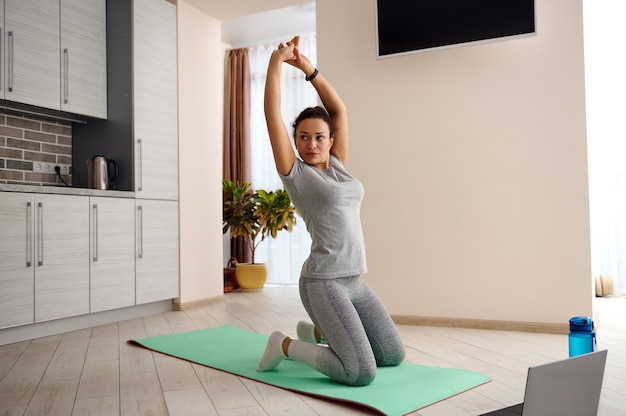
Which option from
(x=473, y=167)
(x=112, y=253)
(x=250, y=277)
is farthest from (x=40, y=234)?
(x=250, y=277)

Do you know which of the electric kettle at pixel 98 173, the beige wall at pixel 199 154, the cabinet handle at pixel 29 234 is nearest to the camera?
the cabinet handle at pixel 29 234

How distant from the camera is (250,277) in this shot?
5.69 metres

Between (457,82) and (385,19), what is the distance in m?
0.58

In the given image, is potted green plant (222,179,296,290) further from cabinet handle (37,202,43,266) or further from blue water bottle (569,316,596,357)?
blue water bottle (569,316,596,357)

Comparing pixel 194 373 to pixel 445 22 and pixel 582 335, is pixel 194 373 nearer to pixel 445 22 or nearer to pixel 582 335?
pixel 582 335

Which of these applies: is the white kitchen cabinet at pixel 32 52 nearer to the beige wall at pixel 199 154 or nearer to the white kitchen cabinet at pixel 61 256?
the white kitchen cabinet at pixel 61 256

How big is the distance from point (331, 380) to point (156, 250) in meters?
2.16

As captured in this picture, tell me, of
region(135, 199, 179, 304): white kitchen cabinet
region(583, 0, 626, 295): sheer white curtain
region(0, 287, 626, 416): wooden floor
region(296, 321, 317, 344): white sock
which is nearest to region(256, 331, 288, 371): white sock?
region(0, 287, 626, 416): wooden floor

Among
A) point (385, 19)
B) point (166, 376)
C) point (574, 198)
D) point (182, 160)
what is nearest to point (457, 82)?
point (385, 19)

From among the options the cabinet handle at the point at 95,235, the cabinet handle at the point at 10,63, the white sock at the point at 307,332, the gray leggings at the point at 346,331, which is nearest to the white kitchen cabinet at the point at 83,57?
the cabinet handle at the point at 10,63

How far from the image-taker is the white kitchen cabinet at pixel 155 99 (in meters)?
4.02

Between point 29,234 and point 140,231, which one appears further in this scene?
point 140,231

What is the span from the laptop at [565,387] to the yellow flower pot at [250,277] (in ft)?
14.2

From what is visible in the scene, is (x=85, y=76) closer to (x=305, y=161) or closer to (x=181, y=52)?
(x=181, y=52)
